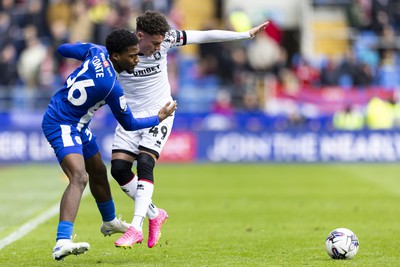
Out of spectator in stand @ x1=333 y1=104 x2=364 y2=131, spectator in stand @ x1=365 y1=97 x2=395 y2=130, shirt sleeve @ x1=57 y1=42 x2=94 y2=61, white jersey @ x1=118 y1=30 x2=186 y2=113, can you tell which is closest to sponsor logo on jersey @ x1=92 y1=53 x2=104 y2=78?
shirt sleeve @ x1=57 y1=42 x2=94 y2=61

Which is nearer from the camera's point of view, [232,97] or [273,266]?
[273,266]

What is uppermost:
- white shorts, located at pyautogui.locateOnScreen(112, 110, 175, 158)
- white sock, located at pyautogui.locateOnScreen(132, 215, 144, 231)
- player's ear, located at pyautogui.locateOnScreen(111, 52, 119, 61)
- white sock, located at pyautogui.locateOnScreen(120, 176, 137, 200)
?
player's ear, located at pyautogui.locateOnScreen(111, 52, 119, 61)

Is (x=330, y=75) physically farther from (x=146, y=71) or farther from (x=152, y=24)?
(x=152, y=24)

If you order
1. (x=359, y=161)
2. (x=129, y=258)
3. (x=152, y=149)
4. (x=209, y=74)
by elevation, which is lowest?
(x=359, y=161)

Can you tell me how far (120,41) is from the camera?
28.7 ft

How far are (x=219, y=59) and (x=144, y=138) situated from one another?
17.3 m

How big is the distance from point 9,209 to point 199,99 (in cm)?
1295

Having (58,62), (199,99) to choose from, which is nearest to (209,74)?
(199,99)

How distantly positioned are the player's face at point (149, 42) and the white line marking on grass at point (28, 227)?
8.26 feet

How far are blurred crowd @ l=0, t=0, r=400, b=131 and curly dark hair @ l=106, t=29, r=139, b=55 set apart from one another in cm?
1686

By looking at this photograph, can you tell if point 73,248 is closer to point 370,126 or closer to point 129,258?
point 129,258

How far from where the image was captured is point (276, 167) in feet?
77.7

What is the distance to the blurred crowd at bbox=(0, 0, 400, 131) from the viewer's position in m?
26.4

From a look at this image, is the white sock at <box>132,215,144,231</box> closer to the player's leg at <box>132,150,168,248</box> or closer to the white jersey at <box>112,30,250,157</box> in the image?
the player's leg at <box>132,150,168,248</box>
